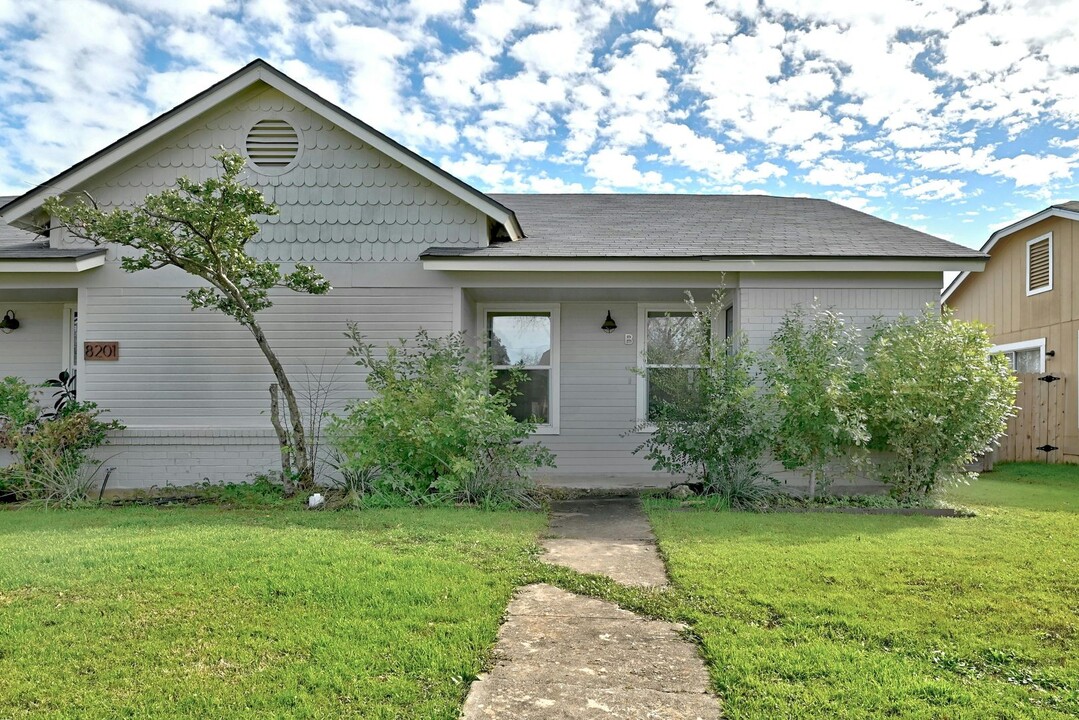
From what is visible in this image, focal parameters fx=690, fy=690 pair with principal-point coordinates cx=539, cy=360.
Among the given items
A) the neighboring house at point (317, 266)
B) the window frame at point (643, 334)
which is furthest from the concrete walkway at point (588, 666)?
the window frame at point (643, 334)

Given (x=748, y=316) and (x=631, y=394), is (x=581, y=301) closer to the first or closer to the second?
(x=631, y=394)

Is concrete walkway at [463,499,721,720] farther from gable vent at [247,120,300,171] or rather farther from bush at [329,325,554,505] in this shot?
gable vent at [247,120,300,171]

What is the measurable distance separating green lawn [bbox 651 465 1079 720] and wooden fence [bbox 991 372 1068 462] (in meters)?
7.22

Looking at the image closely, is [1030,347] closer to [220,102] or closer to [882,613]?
[882,613]

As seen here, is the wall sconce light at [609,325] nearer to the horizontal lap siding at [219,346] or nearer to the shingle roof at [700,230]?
the shingle roof at [700,230]

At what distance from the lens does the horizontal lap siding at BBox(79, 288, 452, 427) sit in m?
8.69

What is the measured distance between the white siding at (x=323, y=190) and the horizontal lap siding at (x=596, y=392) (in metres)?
2.66

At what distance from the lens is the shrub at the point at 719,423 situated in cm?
745

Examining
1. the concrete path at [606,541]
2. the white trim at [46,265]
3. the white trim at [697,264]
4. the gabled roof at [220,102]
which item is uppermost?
the gabled roof at [220,102]

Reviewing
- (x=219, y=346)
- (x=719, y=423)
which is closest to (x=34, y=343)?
(x=219, y=346)

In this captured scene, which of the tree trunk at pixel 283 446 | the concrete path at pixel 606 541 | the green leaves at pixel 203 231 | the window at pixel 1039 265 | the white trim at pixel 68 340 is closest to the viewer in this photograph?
the concrete path at pixel 606 541

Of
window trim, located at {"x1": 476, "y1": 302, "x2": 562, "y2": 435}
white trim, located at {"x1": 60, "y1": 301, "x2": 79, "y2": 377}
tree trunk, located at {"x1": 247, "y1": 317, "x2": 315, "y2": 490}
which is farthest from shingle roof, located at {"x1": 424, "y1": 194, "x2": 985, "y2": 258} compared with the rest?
white trim, located at {"x1": 60, "y1": 301, "x2": 79, "y2": 377}

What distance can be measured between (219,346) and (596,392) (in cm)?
507

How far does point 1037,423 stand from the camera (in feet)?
42.0
